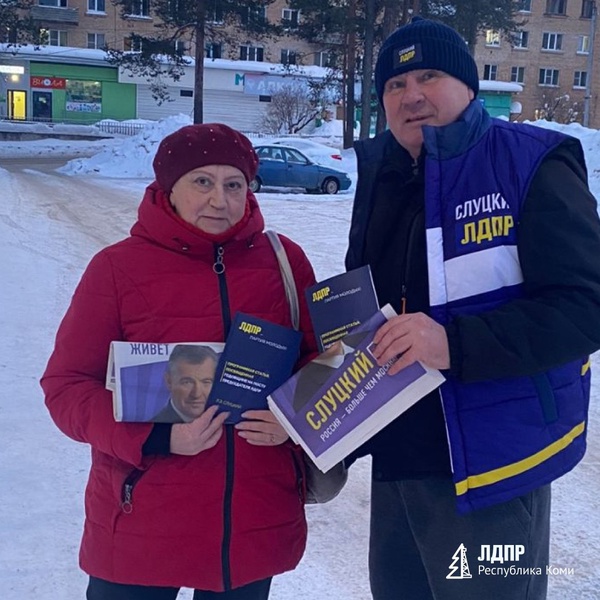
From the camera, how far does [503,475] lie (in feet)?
6.69

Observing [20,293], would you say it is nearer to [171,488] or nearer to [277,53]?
[171,488]

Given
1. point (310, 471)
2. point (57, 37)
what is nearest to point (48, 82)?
point (57, 37)

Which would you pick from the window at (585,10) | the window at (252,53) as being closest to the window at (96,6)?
the window at (252,53)

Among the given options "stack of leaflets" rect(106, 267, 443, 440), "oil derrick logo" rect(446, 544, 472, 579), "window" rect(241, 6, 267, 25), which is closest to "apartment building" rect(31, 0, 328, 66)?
"window" rect(241, 6, 267, 25)

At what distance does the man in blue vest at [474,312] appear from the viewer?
192cm

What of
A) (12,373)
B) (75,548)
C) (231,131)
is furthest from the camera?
(12,373)

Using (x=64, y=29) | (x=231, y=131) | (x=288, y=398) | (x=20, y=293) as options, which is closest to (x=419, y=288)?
(x=288, y=398)

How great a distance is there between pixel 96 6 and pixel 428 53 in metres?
61.1

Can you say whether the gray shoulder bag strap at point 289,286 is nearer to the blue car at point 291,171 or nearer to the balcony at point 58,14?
the blue car at point 291,171

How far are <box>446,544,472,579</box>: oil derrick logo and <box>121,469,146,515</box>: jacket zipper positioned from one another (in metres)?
0.87

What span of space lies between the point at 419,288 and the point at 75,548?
2300 millimetres

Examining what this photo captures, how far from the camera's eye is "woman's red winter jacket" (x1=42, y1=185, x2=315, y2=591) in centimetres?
217

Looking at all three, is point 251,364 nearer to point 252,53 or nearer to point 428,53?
point 428,53

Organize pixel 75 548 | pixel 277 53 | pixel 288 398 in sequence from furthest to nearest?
pixel 277 53, pixel 75 548, pixel 288 398
